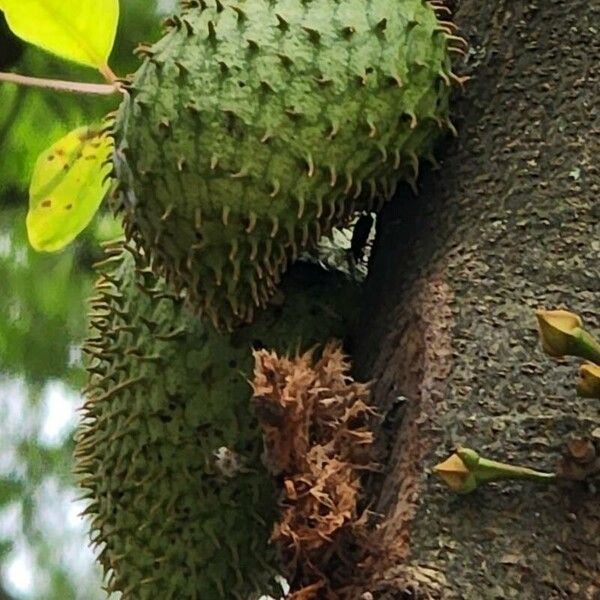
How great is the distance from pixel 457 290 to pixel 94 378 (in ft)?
1.26

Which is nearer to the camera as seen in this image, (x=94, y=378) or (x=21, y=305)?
(x=94, y=378)

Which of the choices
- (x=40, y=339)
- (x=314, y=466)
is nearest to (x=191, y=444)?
(x=314, y=466)

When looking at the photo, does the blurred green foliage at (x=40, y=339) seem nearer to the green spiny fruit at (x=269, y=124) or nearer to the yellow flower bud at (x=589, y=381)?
the green spiny fruit at (x=269, y=124)

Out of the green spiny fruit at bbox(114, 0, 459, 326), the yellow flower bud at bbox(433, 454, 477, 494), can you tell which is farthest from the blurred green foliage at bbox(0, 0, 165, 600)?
the yellow flower bud at bbox(433, 454, 477, 494)

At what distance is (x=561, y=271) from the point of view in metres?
0.81

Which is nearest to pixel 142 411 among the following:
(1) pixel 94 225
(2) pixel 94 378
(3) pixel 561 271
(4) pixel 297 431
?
(2) pixel 94 378

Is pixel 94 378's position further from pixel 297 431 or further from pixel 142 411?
pixel 297 431

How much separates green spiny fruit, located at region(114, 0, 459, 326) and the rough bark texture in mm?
44

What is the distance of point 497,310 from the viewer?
2.68ft

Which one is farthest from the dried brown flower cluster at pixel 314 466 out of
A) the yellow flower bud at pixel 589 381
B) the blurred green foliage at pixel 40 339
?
the blurred green foliage at pixel 40 339

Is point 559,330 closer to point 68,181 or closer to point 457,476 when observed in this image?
point 457,476

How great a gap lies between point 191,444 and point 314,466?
25cm

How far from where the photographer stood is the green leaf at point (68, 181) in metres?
1.28

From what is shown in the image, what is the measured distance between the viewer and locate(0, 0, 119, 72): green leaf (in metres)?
1.15
